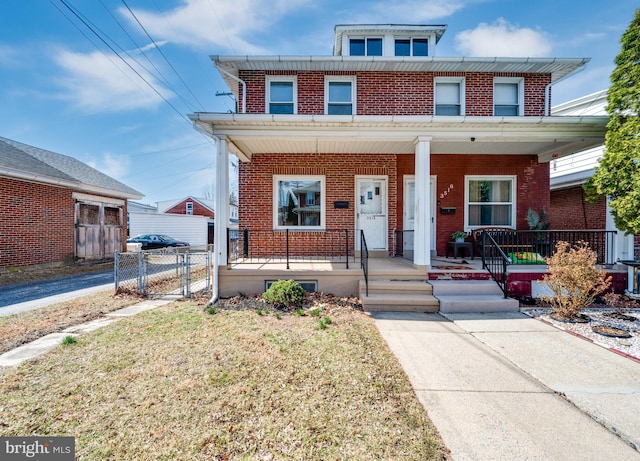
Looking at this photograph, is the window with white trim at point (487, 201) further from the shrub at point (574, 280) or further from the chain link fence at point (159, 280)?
the chain link fence at point (159, 280)

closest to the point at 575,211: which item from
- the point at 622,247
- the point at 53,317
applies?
the point at 622,247

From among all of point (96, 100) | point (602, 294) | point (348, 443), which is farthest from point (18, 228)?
point (602, 294)

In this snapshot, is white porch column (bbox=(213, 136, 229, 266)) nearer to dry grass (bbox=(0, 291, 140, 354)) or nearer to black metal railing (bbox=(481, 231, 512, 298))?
dry grass (bbox=(0, 291, 140, 354))

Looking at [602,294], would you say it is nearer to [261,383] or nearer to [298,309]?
[298,309]

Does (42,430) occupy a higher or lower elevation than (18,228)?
lower

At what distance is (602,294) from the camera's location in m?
6.02

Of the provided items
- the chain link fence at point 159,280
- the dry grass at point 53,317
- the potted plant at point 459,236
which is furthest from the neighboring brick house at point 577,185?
the dry grass at point 53,317

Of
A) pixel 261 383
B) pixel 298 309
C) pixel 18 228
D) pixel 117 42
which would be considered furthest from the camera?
pixel 117 42

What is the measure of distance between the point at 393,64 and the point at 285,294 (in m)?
7.06

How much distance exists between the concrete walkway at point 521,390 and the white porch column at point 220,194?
3843 mm

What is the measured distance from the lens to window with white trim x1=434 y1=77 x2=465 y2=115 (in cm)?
825

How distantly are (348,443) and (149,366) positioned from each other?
2.46 metres

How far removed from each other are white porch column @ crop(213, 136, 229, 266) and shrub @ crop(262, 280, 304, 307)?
1500mm

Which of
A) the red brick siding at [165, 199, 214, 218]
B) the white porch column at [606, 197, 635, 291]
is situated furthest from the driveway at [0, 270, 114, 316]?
the red brick siding at [165, 199, 214, 218]
